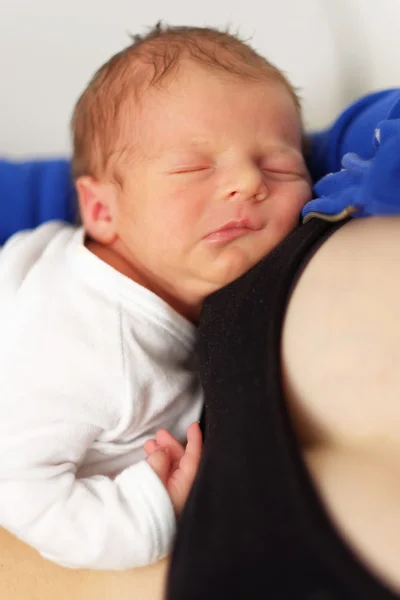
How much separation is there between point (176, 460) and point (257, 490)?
244 millimetres

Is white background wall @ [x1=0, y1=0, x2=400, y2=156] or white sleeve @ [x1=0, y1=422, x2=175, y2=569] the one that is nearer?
white sleeve @ [x1=0, y1=422, x2=175, y2=569]

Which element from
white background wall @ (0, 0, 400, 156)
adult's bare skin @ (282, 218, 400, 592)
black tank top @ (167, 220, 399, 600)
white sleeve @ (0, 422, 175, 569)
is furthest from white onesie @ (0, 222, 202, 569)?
white background wall @ (0, 0, 400, 156)

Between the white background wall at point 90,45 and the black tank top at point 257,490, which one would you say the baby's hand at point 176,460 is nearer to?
the black tank top at point 257,490

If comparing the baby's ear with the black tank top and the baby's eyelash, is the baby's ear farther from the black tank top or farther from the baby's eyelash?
the black tank top

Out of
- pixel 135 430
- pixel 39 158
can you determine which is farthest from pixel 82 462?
pixel 39 158

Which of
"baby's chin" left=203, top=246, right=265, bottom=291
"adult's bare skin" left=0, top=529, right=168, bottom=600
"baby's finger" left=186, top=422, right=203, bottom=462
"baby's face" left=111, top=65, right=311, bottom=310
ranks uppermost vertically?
"baby's face" left=111, top=65, right=311, bottom=310

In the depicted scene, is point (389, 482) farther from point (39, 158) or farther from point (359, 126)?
point (39, 158)

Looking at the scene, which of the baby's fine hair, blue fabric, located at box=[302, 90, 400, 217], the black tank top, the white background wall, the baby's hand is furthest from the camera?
the white background wall

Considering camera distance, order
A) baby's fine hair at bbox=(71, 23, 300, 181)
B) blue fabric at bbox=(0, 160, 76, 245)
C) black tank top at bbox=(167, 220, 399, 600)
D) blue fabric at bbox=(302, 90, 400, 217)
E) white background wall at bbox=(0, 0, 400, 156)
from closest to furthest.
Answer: black tank top at bbox=(167, 220, 399, 600)
blue fabric at bbox=(302, 90, 400, 217)
baby's fine hair at bbox=(71, 23, 300, 181)
blue fabric at bbox=(0, 160, 76, 245)
white background wall at bbox=(0, 0, 400, 156)

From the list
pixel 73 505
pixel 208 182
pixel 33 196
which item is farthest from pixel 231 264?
pixel 33 196

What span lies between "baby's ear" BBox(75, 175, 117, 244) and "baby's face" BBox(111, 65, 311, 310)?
0.05 meters

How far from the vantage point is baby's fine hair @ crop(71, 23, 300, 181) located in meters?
0.83

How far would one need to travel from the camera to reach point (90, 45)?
4.23ft

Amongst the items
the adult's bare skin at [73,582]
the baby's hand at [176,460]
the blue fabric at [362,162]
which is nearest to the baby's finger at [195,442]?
the baby's hand at [176,460]
